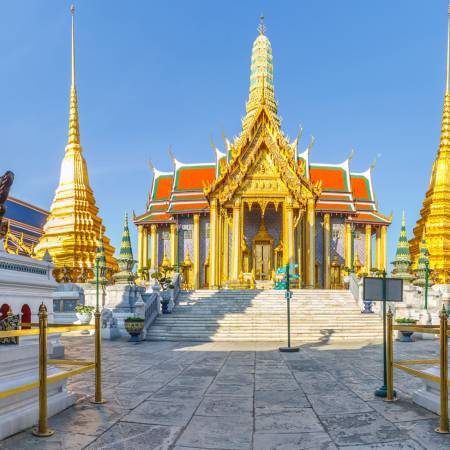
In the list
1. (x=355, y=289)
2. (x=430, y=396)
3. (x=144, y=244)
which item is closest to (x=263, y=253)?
(x=355, y=289)

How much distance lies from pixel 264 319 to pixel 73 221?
19.5m

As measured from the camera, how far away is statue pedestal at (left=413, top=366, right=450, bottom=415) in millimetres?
6598

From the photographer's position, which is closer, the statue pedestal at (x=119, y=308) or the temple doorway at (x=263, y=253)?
the statue pedestal at (x=119, y=308)

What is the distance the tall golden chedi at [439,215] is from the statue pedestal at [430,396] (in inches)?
1137

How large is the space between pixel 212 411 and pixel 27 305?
124 inches

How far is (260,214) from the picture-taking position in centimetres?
3375

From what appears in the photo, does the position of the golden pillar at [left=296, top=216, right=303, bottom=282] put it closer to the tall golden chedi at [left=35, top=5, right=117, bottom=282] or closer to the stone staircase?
the stone staircase

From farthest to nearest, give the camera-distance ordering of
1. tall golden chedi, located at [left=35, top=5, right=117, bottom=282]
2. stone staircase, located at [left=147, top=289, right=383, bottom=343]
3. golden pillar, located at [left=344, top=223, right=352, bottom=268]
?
golden pillar, located at [left=344, top=223, right=352, bottom=268] < tall golden chedi, located at [left=35, top=5, right=117, bottom=282] < stone staircase, located at [left=147, top=289, right=383, bottom=343]

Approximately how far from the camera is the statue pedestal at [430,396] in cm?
660

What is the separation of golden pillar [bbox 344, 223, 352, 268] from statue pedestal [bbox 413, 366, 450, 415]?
30.4 m

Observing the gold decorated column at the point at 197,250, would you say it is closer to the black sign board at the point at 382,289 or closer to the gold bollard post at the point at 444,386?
the black sign board at the point at 382,289

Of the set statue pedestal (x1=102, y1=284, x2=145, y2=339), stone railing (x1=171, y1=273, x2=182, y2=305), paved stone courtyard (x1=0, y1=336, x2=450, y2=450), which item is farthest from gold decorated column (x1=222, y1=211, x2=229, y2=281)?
paved stone courtyard (x1=0, y1=336, x2=450, y2=450)

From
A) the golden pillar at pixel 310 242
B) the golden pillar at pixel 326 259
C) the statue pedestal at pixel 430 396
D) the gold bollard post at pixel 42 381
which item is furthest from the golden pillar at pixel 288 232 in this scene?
the gold bollard post at pixel 42 381

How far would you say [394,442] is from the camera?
5348mm
